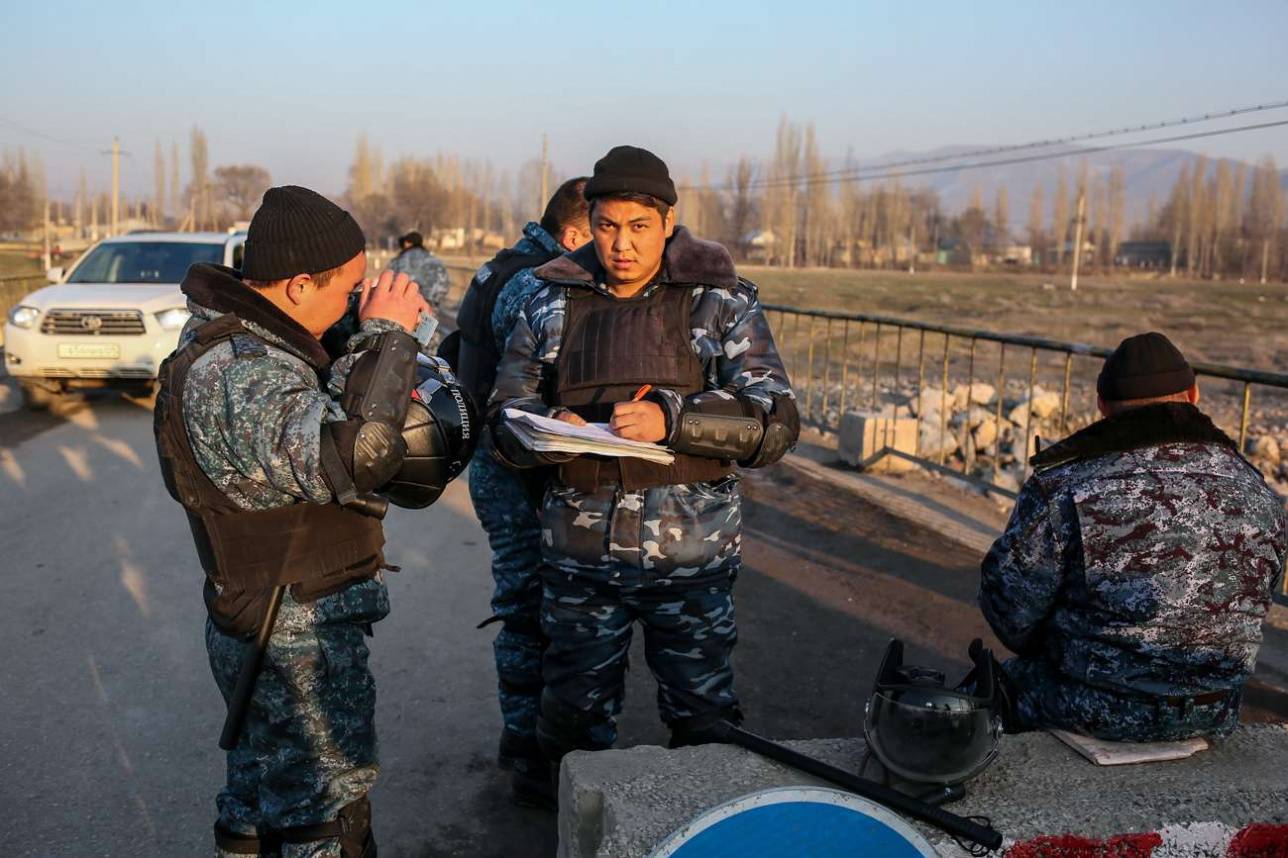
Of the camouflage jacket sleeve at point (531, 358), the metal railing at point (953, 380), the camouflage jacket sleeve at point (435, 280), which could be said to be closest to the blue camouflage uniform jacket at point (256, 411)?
the camouflage jacket sleeve at point (531, 358)

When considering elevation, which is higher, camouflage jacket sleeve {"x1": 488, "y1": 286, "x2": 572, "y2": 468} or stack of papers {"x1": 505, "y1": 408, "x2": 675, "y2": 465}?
camouflage jacket sleeve {"x1": 488, "y1": 286, "x2": 572, "y2": 468}

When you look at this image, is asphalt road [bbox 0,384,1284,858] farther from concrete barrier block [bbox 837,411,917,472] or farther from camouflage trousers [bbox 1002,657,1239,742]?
camouflage trousers [bbox 1002,657,1239,742]

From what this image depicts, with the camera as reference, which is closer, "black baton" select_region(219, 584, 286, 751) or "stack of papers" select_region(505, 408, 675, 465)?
"black baton" select_region(219, 584, 286, 751)

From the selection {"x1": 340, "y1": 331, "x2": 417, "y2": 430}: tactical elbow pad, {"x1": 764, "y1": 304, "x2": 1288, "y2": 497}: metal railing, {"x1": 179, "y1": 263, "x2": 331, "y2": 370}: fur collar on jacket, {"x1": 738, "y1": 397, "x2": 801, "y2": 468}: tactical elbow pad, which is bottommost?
{"x1": 764, "y1": 304, "x2": 1288, "y2": 497}: metal railing

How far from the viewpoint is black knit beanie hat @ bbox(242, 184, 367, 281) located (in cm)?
262

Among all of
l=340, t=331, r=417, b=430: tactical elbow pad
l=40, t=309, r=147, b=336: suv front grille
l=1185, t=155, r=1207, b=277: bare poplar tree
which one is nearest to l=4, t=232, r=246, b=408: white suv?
l=40, t=309, r=147, b=336: suv front grille

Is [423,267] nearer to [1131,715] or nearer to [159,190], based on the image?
[1131,715]

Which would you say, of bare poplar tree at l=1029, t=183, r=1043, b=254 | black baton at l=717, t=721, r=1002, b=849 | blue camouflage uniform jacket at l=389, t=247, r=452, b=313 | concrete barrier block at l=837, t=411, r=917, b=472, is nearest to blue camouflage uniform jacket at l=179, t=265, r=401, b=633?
black baton at l=717, t=721, r=1002, b=849

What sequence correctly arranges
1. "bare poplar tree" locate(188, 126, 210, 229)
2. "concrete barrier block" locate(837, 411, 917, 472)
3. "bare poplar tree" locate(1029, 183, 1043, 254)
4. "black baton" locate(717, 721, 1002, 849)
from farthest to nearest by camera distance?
"bare poplar tree" locate(1029, 183, 1043, 254) → "bare poplar tree" locate(188, 126, 210, 229) → "concrete barrier block" locate(837, 411, 917, 472) → "black baton" locate(717, 721, 1002, 849)

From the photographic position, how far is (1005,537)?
3047mm

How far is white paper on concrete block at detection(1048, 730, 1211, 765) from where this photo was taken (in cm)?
265

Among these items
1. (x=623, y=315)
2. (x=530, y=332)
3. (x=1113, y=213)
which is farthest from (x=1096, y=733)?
(x=1113, y=213)

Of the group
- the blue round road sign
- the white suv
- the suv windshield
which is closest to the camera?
the blue round road sign

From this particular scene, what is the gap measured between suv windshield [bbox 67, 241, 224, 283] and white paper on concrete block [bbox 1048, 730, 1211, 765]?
11963 mm
